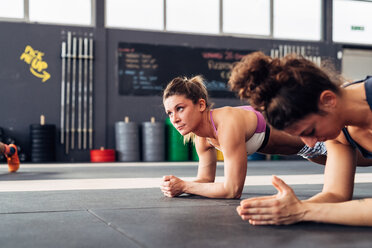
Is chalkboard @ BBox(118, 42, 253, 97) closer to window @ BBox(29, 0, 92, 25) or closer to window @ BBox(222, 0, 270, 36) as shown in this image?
window @ BBox(222, 0, 270, 36)

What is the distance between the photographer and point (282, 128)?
4.31ft

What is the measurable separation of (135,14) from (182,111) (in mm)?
5718

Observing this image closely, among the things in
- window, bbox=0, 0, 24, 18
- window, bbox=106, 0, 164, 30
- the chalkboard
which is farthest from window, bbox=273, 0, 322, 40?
window, bbox=0, 0, 24, 18

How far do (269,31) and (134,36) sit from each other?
2622mm

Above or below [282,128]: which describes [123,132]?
below

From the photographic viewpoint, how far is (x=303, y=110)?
1258mm

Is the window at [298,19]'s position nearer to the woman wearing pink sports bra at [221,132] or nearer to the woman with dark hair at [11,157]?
the woman with dark hair at [11,157]

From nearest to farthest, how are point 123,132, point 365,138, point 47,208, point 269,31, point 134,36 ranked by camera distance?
point 365,138, point 47,208, point 123,132, point 134,36, point 269,31

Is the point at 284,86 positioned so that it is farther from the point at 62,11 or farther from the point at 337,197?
the point at 62,11

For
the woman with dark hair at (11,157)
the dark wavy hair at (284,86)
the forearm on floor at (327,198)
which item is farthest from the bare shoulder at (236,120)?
the woman with dark hair at (11,157)

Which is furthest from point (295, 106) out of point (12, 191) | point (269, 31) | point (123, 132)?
point (269, 31)

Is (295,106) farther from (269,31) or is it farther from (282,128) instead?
(269,31)

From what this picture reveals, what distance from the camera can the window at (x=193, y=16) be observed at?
302 inches

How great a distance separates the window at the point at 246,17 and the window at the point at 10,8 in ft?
11.7
